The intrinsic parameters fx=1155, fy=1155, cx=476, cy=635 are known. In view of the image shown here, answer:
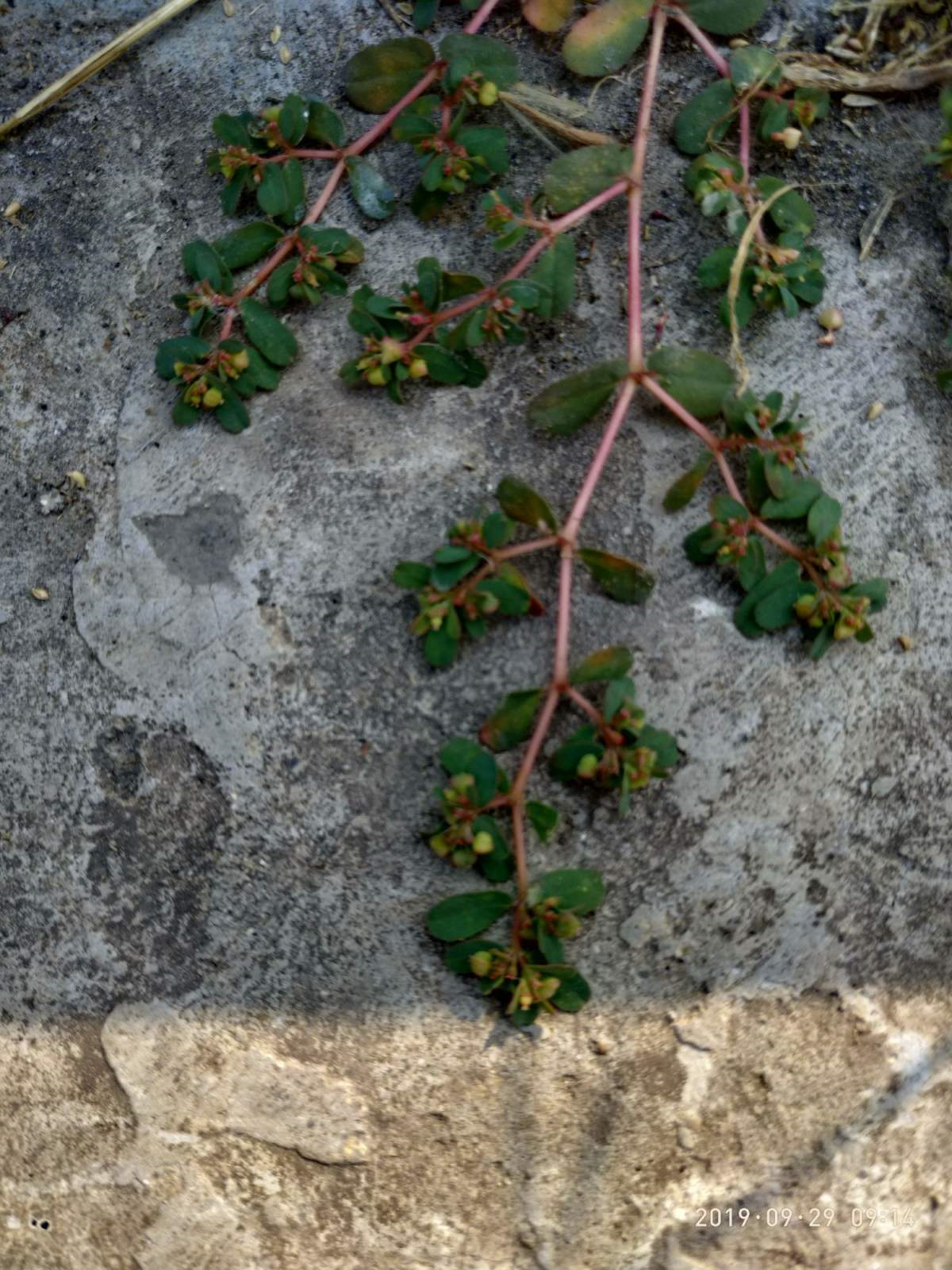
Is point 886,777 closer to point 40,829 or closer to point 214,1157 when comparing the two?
point 214,1157

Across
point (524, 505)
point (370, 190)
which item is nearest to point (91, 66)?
point (370, 190)

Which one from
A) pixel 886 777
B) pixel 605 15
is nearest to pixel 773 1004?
pixel 886 777

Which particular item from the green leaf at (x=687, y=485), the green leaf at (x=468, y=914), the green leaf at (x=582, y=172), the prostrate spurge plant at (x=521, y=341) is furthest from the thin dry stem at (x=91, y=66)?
the green leaf at (x=468, y=914)

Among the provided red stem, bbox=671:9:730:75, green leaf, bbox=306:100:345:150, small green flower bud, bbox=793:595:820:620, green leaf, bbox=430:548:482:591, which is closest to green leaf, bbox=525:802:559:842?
green leaf, bbox=430:548:482:591

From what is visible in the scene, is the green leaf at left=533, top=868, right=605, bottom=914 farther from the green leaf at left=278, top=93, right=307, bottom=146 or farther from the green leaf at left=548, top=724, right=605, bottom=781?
the green leaf at left=278, top=93, right=307, bottom=146

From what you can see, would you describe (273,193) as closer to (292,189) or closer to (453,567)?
(292,189)

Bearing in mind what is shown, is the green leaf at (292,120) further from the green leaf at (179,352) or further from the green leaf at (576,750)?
the green leaf at (576,750)
